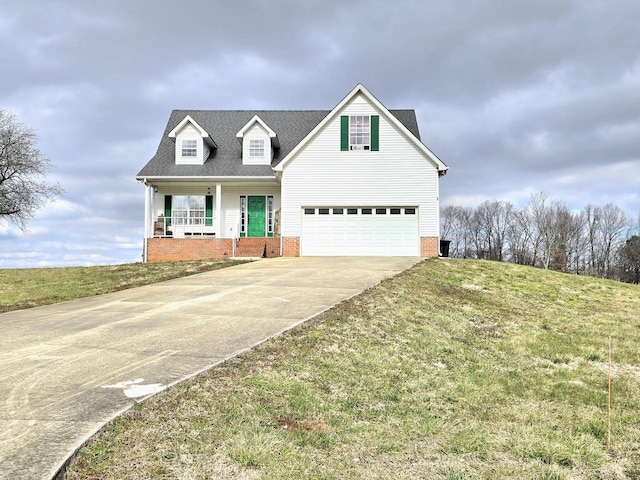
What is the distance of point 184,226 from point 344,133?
9384 mm

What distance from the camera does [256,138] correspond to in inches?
922

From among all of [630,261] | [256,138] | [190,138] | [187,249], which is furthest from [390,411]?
[630,261]

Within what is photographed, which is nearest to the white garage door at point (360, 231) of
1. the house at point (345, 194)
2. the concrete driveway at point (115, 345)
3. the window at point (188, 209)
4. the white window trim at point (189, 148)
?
the house at point (345, 194)

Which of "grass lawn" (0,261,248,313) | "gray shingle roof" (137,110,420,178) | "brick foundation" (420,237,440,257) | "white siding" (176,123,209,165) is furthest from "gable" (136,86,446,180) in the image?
"grass lawn" (0,261,248,313)

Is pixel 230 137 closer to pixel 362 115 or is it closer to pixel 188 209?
pixel 188 209

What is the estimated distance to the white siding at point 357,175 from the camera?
2056 centimetres

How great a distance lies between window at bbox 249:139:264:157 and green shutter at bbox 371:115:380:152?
19.8 ft

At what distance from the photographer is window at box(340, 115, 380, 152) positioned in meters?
20.8

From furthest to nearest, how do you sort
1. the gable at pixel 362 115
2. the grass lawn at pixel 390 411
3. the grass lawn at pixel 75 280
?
the gable at pixel 362 115, the grass lawn at pixel 75 280, the grass lawn at pixel 390 411

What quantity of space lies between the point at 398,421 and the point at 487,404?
1.28 metres

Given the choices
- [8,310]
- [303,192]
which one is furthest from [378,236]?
[8,310]

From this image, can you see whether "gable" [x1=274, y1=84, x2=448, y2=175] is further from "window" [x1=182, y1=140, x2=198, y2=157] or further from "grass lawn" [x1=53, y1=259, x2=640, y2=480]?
"grass lawn" [x1=53, y1=259, x2=640, y2=480]

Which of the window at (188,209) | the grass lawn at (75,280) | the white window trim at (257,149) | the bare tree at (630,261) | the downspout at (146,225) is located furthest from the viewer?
the bare tree at (630,261)

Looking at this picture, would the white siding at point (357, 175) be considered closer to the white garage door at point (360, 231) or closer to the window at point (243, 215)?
the white garage door at point (360, 231)
